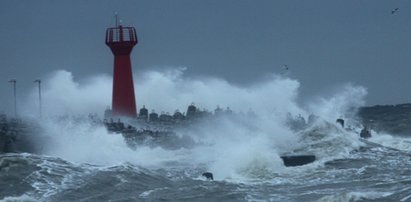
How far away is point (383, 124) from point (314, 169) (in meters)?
22.3

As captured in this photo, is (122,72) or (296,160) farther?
(122,72)

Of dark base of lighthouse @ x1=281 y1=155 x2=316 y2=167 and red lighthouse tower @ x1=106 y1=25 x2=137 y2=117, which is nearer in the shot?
dark base of lighthouse @ x1=281 y1=155 x2=316 y2=167

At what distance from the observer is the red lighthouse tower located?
40.5 meters

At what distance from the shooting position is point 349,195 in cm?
1759

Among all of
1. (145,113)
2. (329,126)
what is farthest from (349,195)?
(145,113)

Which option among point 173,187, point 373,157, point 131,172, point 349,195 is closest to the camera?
point 349,195

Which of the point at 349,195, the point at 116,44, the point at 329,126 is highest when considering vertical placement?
the point at 116,44

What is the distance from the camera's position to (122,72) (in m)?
40.7

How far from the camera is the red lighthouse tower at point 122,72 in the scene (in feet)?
133

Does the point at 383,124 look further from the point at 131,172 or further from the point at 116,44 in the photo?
the point at 131,172

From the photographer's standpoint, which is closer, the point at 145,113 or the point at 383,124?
the point at 383,124

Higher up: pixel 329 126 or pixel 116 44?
pixel 116 44

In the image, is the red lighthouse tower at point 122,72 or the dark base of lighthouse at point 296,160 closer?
the dark base of lighthouse at point 296,160

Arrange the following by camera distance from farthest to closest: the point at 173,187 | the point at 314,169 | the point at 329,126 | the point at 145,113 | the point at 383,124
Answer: the point at 145,113, the point at 383,124, the point at 329,126, the point at 314,169, the point at 173,187
